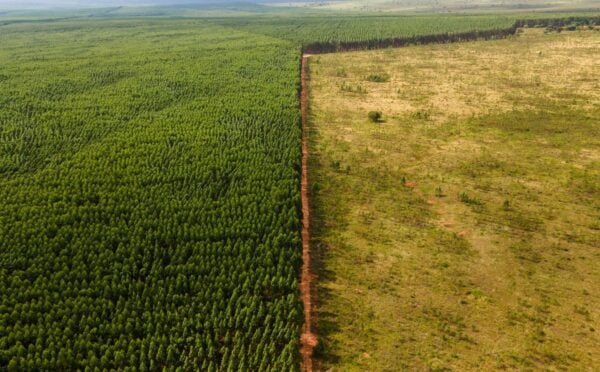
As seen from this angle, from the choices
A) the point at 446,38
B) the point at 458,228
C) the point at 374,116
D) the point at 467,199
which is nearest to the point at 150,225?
the point at 458,228

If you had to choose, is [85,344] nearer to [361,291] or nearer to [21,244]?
[21,244]

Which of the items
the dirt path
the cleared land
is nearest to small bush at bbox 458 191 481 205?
the cleared land

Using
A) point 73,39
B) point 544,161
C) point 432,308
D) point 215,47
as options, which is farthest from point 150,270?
point 73,39

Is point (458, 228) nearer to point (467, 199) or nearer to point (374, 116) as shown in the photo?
point (467, 199)

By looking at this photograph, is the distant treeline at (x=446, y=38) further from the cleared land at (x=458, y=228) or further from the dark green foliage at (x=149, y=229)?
the dark green foliage at (x=149, y=229)

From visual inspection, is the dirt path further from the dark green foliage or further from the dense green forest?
the dense green forest

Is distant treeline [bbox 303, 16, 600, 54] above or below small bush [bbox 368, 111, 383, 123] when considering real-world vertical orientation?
above

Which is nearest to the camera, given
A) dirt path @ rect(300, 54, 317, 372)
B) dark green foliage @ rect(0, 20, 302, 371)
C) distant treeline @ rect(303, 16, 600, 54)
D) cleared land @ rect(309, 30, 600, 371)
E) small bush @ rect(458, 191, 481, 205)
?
dark green foliage @ rect(0, 20, 302, 371)
